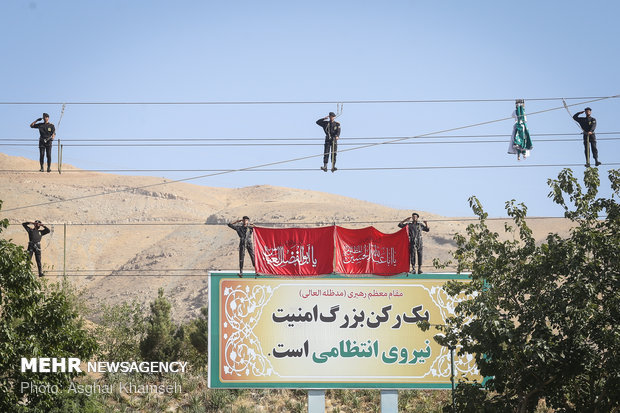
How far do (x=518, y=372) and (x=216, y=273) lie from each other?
36.1ft

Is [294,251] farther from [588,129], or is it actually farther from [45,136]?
[588,129]

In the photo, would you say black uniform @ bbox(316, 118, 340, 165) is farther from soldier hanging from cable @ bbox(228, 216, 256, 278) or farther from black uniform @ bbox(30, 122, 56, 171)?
black uniform @ bbox(30, 122, 56, 171)

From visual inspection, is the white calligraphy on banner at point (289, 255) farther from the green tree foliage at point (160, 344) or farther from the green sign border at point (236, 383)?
the green tree foliage at point (160, 344)

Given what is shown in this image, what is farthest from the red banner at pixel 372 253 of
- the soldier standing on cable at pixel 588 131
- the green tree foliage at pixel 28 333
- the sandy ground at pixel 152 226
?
the sandy ground at pixel 152 226

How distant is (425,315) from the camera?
2681 centimetres

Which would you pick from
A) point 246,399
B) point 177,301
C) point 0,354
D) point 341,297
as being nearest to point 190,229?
point 177,301

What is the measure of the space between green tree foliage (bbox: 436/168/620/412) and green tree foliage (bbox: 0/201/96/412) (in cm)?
924

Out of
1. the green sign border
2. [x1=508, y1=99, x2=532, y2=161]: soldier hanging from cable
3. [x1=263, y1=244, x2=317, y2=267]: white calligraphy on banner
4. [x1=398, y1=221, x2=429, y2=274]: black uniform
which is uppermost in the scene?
[x1=508, y1=99, x2=532, y2=161]: soldier hanging from cable

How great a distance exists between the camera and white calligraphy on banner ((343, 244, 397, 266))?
27.0 m

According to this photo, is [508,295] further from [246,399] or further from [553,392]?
[246,399]

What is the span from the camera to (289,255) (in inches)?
1064

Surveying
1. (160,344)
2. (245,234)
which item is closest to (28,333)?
(245,234)

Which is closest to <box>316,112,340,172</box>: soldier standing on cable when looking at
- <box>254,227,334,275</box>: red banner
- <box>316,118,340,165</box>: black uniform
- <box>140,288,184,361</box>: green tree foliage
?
<box>316,118,340,165</box>: black uniform

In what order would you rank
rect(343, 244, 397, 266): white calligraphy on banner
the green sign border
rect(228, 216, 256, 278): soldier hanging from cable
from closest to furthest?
the green sign border
rect(228, 216, 256, 278): soldier hanging from cable
rect(343, 244, 397, 266): white calligraphy on banner
